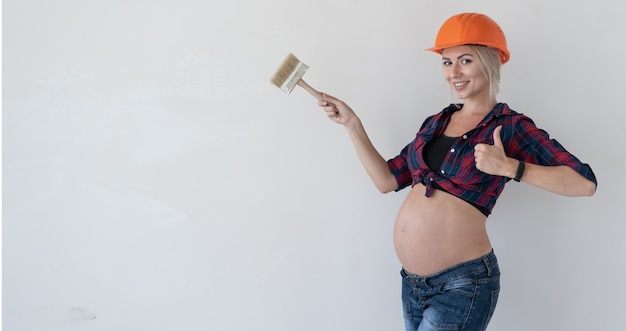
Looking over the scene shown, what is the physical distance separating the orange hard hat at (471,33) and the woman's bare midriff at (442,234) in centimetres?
38

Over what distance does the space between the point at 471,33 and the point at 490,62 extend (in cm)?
9

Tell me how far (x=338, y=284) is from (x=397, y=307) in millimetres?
209

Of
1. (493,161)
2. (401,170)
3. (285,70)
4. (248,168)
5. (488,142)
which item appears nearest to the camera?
(493,161)

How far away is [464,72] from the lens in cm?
151

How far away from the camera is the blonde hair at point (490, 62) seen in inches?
58.6

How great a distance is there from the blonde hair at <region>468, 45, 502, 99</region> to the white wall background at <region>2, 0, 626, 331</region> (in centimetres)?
35

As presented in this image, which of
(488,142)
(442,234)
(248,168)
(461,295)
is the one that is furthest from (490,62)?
(248,168)

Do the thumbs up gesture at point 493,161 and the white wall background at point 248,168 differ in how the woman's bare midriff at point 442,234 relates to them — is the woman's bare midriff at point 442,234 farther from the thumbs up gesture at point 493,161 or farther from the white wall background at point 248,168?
the white wall background at point 248,168

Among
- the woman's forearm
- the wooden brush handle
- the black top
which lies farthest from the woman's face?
the wooden brush handle

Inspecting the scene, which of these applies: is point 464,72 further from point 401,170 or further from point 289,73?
point 289,73

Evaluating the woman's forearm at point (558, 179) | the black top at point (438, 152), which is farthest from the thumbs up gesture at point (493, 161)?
the black top at point (438, 152)

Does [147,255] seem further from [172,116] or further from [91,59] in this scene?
[91,59]

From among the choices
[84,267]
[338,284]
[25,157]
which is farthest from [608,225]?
[25,157]

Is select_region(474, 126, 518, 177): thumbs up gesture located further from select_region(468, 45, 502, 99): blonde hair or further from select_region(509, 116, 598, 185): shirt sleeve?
select_region(468, 45, 502, 99): blonde hair
